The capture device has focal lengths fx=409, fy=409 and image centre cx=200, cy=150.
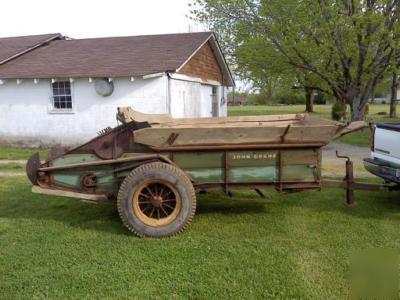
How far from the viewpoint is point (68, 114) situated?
46.6 ft

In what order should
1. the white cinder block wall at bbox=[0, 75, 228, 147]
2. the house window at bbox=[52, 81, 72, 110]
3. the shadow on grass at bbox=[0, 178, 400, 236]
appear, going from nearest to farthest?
1. the shadow on grass at bbox=[0, 178, 400, 236]
2. the white cinder block wall at bbox=[0, 75, 228, 147]
3. the house window at bbox=[52, 81, 72, 110]

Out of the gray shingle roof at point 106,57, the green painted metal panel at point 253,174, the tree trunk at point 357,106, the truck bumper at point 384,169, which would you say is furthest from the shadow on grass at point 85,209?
the tree trunk at point 357,106

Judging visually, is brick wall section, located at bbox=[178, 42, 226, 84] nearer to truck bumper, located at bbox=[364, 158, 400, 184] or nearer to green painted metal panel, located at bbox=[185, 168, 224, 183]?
truck bumper, located at bbox=[364, 158, 400, 184]

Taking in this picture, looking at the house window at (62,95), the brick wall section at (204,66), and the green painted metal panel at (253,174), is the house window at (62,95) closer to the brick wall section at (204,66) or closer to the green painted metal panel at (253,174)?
the brick wall section at (204,66)

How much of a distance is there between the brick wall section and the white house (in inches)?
1.6

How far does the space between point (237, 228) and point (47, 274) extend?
2378 mm

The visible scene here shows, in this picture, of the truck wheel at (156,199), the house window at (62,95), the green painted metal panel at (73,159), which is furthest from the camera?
the house window at (62,95)

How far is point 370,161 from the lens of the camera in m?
6.33

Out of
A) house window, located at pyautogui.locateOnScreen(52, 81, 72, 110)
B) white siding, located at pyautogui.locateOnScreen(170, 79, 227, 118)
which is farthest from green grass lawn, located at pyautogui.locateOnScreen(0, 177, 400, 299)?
house window, located at pyautogui.locateOnScreen(52, 81, 72, 110)

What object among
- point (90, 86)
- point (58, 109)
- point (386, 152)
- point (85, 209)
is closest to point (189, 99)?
point (90, 86)

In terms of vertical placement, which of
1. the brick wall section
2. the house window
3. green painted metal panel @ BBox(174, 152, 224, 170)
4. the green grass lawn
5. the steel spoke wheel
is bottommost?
the green grass lawn

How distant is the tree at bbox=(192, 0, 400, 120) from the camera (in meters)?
14.1

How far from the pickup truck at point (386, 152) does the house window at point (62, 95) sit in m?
10.8

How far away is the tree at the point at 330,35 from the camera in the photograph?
1407cm
